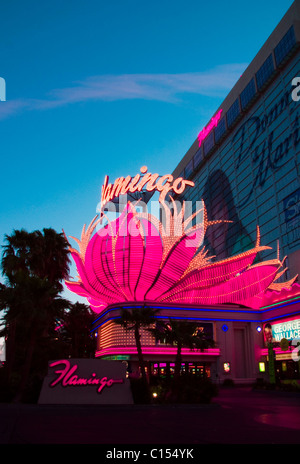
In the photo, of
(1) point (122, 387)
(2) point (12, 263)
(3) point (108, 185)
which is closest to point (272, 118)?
(3) point (108, 185)

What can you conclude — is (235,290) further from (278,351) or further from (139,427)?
(139,427)

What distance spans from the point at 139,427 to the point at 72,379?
26.5ft

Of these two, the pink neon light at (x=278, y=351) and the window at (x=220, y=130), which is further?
the window at (x=220, y=130)

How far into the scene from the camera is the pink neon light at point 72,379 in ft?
62.2

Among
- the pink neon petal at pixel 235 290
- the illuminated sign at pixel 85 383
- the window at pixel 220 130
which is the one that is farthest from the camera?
the window at pixel 220 130

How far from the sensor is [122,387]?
63.6 ft

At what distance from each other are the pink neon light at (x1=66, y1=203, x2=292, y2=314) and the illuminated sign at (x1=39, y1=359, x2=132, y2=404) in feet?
45.9

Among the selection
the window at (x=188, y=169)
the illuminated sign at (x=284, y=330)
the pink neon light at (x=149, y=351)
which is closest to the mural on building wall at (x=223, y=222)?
the window at (x=188, y=169)

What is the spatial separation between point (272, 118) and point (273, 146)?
4.67 meters

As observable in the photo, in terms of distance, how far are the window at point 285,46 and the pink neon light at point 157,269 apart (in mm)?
34899

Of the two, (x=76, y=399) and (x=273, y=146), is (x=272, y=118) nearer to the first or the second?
(x=273, y=146)

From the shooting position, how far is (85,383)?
19.1 metres

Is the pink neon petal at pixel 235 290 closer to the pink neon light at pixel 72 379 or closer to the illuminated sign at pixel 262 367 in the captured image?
the illuminated sign at pixel 262 367

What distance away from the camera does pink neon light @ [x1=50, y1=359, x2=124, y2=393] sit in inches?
747
